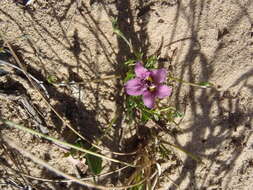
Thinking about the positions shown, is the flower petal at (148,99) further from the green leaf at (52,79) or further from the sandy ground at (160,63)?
the green leaf at (52,79)

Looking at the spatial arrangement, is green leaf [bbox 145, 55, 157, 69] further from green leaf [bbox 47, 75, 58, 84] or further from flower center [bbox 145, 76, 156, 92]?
green leaf [bbox 47, 75, 58, 84]

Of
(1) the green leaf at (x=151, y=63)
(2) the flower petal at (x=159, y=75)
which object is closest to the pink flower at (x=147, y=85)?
(2) the flower petal at (x=159, y=75)

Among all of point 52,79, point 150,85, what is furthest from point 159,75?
point 52,79

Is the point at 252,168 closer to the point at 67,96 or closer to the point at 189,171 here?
the point at 189,171

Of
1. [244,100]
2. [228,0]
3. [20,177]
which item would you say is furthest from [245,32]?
[20,177]

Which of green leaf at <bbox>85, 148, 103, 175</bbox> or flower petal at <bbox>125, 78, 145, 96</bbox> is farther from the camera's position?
green leaf at <bbox>85, 148, 103, 175</bbox>

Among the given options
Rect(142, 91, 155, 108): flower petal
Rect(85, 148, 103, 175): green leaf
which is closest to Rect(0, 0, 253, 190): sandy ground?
Rect(85, 148, 103, 175): green leaf
